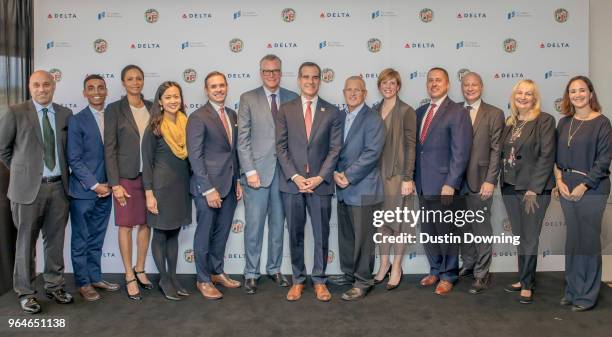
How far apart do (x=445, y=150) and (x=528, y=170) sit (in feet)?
2.00

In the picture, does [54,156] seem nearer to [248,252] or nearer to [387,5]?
[248,252]

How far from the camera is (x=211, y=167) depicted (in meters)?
3.79

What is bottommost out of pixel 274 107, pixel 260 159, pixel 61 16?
pixel 260 159

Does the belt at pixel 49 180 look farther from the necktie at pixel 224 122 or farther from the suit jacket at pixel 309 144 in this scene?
the suit jacket at pixel 309 144

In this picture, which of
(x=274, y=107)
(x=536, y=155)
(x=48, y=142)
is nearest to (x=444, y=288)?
(x=536, y=155)

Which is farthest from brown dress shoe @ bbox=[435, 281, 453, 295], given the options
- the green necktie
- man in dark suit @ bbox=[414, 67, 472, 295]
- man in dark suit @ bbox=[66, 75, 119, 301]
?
the green necktie

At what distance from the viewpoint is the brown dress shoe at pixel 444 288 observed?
13.0ft

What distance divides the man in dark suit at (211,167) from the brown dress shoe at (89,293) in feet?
2.52

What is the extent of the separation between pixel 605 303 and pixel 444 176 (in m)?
1.47

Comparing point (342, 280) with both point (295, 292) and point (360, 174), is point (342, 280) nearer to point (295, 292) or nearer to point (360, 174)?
point (295, 292)

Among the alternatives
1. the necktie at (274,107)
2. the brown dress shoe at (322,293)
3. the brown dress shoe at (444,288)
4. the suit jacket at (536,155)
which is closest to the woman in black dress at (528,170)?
the suit jacket at (536,155)

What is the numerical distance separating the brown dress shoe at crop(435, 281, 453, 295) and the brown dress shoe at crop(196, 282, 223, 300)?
1684 millimetres

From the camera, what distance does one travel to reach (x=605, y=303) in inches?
146

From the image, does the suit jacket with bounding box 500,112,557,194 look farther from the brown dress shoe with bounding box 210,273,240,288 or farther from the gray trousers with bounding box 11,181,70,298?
the gray trousers with bounding box 11,181,70,298
